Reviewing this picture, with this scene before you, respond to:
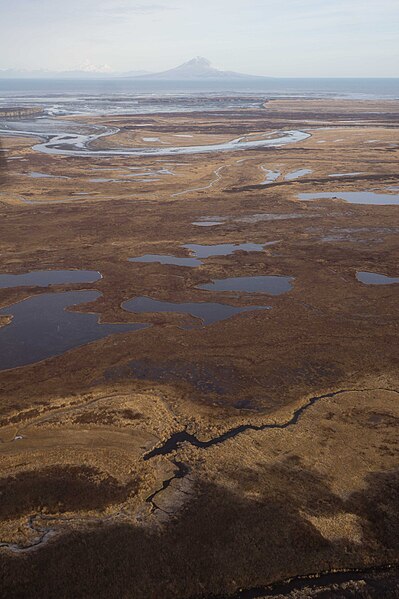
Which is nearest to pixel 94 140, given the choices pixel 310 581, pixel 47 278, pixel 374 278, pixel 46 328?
pixel 47 278

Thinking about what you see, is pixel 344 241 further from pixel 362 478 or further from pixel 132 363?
pixel 362 478

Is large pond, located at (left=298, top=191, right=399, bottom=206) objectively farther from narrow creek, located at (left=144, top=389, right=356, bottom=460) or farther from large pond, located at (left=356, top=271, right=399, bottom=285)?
narrow creek, located at (left=144, top=389, right=356, bottom=460)

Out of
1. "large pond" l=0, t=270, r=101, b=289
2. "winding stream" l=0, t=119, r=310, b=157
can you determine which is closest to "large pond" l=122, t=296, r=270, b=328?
"large pond" l=0, t=270, r=101, b=289

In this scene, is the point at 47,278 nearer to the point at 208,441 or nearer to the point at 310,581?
the point at 208,441

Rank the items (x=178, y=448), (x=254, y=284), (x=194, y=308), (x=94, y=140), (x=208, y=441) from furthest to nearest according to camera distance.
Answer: (x=94, y=140)
(x=254, y=284)
(x=194, y=308)
(x=208, y=441)
(x=178, y=448)

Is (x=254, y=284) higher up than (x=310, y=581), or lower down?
higher up

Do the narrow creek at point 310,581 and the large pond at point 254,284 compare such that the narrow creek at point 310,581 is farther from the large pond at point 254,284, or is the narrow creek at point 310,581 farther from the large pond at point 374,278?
the large pond at point 374,278
